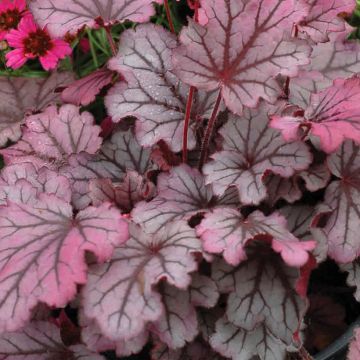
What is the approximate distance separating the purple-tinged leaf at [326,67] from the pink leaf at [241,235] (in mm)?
406

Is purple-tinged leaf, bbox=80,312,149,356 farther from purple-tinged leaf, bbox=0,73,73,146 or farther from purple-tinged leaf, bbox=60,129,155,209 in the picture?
purple-tinged leaf, bbox=0,73,73,146

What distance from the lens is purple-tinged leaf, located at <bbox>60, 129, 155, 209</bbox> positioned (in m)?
1.52

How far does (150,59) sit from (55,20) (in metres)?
0.24

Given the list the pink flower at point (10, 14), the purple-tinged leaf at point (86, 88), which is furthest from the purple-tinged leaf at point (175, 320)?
the pink flower at point (10, 14)

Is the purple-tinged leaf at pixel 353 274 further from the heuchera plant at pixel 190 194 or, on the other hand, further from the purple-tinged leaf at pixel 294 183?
the purple-tinged leaf at pixel 294 183

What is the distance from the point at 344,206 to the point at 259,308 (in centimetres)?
29

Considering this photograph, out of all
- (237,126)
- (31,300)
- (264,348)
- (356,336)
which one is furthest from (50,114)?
(356,336)

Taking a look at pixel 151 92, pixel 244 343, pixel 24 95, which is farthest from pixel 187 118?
pixel 24 95

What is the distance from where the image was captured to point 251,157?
1.42 meters

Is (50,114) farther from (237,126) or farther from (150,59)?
(237,126)

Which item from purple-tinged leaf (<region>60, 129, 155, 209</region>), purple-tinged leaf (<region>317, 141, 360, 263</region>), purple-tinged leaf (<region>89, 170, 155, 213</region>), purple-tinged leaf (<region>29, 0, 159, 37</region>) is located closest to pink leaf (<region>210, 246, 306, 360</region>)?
purple-tinged leaf (<region>317, 141, 360, 263</region>)

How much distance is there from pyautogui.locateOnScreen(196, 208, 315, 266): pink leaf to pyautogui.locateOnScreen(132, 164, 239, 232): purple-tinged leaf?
99 millimetres

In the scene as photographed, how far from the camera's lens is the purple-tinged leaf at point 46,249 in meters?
1.16

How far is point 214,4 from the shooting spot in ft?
4.23
